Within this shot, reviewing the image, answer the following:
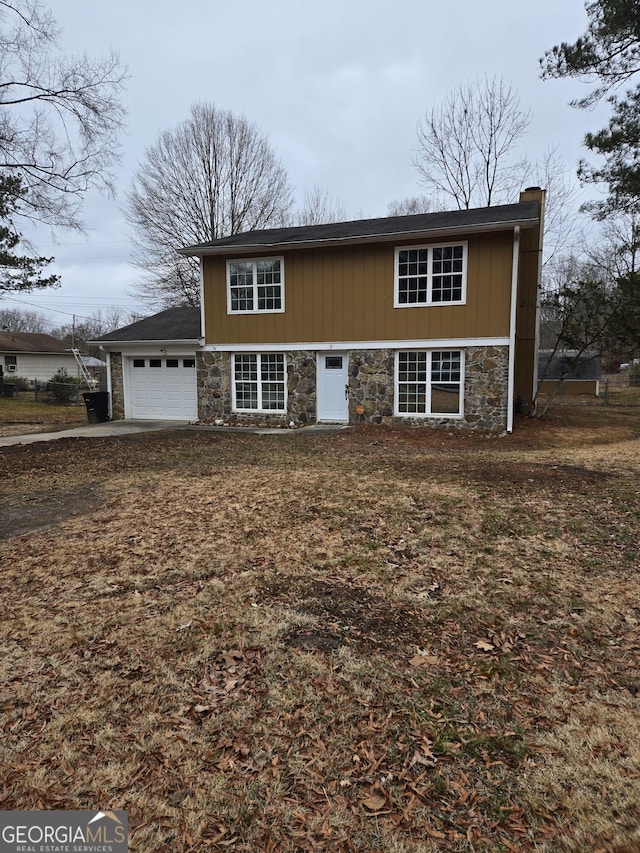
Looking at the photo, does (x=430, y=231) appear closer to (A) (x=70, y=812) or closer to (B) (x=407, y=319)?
(B) (x=407, y=319)

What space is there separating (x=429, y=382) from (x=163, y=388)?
842cm

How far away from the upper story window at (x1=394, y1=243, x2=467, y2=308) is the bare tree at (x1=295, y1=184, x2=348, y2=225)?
19.3 m

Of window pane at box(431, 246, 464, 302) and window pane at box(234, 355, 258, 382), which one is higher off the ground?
window pane at box(431, 246, 464, 302)

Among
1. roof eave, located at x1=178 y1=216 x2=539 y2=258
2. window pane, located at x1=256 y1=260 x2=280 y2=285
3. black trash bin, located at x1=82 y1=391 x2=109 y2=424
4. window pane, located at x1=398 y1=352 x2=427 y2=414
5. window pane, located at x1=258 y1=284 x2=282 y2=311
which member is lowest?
black trash bin, located at x1=82 y1=391 x2=109 y2=424

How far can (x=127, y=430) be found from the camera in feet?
44.8

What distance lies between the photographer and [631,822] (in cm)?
191

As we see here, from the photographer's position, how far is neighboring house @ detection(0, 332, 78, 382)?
32.2 metres

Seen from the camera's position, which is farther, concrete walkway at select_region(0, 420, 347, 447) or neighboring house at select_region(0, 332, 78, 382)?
neighboring house at select_region(0, 332, 78, 382)

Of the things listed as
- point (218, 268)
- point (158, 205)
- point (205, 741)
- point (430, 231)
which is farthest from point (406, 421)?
point (158, 205)

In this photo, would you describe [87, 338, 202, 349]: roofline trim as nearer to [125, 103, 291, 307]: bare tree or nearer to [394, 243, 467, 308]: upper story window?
[394, 243, 467, 308]: upper story window

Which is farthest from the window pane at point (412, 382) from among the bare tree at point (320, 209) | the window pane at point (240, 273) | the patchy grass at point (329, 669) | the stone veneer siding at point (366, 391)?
the bare tree at point (320, 209)

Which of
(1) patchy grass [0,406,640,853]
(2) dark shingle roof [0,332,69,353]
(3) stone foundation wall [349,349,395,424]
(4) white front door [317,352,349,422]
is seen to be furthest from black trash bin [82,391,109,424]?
(2) dark shingle roof [0,332,69,353]

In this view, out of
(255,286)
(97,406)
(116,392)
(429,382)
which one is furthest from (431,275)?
(97,406)

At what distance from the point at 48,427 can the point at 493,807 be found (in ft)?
52.8
